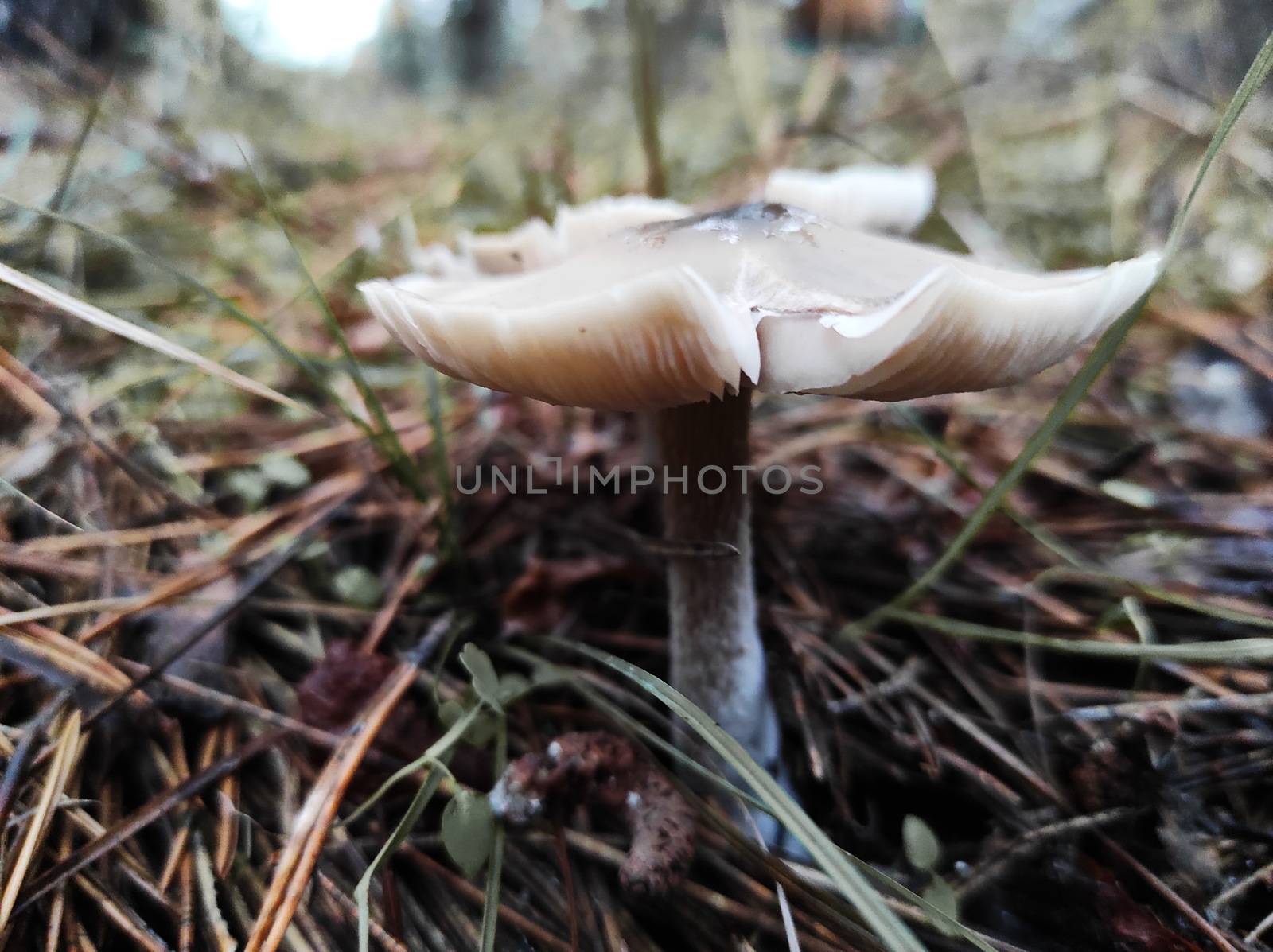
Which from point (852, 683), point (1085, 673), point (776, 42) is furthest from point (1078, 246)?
point (776, 42)

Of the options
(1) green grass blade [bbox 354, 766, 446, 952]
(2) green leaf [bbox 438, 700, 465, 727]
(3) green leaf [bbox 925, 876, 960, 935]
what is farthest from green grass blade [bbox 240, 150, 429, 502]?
(3) green leaf [bbox 925, 876, 960, 935]

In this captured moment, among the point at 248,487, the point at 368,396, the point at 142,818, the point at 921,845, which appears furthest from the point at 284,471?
the point at 921,845

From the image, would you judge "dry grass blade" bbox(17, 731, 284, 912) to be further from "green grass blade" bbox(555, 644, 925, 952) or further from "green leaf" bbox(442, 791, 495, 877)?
"green grass blade" bbox(555, 644, 925, 952)

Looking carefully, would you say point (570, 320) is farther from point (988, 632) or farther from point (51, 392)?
point (51, 392)

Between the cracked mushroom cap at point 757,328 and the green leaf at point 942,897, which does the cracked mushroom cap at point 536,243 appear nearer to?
the cracked mushroom cap at point 757,328

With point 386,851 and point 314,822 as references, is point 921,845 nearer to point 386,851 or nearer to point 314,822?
point 386,851

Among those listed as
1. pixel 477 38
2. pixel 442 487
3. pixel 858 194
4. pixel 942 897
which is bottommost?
pixel 942 897
